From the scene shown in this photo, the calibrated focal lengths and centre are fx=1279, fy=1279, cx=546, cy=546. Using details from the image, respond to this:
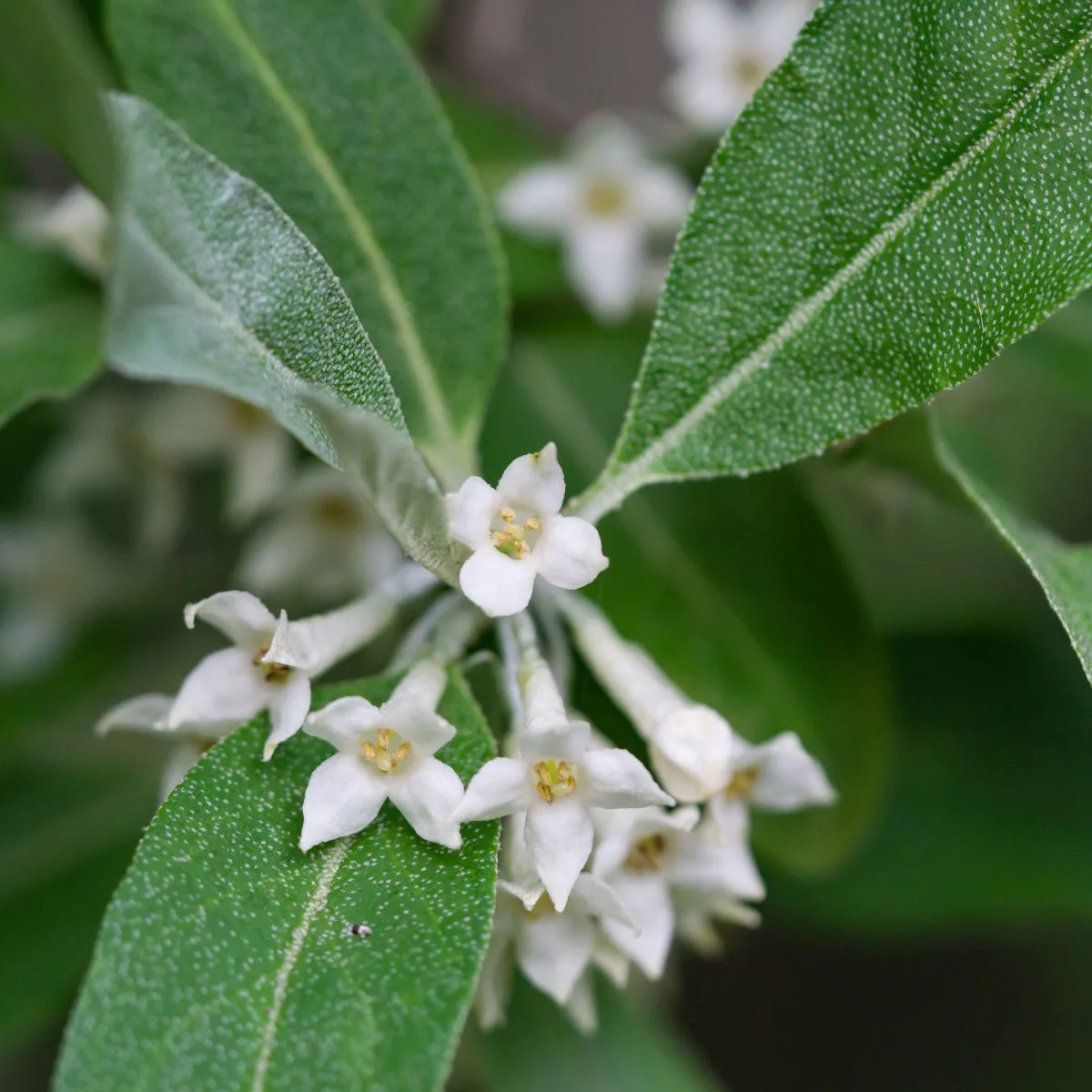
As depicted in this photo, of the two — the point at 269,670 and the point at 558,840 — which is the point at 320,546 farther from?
the point at 558,840

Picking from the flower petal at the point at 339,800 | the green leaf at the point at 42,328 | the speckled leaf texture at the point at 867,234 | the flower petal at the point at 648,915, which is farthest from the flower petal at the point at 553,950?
the green leaf at the point at 42,328

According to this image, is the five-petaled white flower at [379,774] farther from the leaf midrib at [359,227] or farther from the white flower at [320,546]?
the white flower at [320,546]

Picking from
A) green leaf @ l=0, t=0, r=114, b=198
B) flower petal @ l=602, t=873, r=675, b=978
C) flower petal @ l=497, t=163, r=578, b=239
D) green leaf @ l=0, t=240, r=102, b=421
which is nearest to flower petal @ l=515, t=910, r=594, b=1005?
flower petal @ l=602, t=873, r=675, b=978

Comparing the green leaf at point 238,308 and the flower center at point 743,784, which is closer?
the green leaf at point 238,308

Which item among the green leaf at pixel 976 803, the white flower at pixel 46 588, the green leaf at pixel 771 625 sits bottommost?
the green leaf at pixel 976 803

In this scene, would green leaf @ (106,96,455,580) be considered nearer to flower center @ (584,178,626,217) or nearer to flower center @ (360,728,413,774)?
flower center @ (360,728,413,774)

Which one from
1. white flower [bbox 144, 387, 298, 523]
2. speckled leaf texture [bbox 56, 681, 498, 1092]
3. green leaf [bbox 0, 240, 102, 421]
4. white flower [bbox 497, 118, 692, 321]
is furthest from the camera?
white flower [bbox 497, 118, 692, 321]

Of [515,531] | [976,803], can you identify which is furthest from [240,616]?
[976,803]

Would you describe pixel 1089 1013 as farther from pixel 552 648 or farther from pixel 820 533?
pixel 552 648
